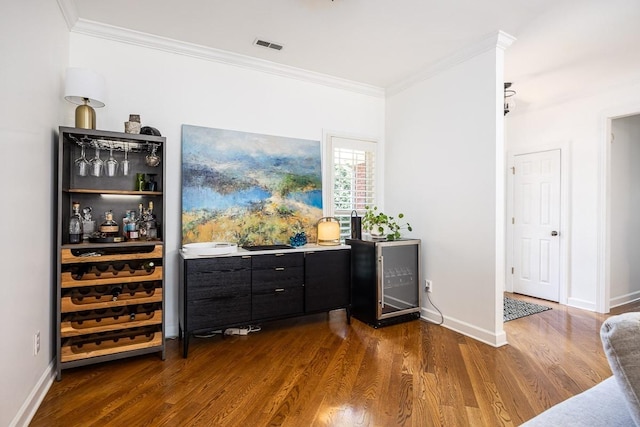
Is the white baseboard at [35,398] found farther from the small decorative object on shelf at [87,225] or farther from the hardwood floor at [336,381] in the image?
the small decorative object on shelf at [87,225]

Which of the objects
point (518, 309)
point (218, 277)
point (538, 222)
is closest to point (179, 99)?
point (218, 277)

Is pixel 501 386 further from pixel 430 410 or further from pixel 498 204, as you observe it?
pixel 498 204

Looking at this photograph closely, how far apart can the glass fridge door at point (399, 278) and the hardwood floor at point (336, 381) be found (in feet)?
1.14

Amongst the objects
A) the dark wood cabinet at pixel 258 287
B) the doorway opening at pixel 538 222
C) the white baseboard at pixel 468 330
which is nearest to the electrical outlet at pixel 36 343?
the dark wood cabinet at pixel 258 287

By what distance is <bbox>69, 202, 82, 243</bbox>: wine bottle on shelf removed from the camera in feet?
7.84

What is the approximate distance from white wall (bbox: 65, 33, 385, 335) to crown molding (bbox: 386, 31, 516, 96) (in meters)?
0.86

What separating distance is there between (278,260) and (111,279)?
1.29 metres

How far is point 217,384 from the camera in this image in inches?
88.7

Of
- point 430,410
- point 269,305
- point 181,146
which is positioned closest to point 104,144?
point 181,146

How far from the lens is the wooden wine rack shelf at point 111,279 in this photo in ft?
7.52

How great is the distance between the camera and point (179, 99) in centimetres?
311

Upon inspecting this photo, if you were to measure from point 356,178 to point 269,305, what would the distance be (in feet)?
6.20

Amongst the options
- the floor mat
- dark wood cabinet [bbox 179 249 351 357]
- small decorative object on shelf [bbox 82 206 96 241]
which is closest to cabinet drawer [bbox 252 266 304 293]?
dark wood cabinet [bbox 179 249 351 357]

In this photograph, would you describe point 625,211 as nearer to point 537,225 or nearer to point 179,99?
point 537,225
